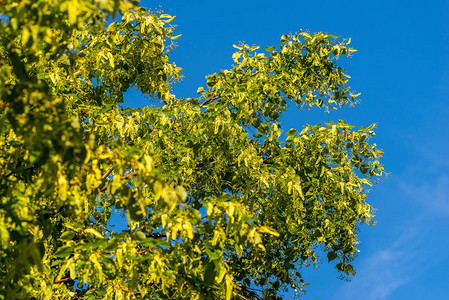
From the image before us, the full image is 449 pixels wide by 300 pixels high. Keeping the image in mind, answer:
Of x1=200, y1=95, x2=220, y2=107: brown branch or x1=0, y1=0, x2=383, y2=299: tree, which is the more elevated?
x1=200, y1=95, x2=220, y2=107: brown branch

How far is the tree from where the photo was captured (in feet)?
13.8

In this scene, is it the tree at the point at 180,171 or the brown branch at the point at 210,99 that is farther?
the brown branch at the point at 210,99

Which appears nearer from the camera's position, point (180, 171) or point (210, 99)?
point (180, 171)

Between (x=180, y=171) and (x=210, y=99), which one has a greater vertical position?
(x=210, y=99)

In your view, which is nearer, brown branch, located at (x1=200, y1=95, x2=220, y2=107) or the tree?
the tree

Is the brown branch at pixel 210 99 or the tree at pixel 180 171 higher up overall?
the brown branch at pixel 210 99

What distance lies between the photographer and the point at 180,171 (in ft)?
22.0

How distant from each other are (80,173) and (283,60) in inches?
188

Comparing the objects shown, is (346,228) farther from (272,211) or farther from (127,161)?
(127,161)

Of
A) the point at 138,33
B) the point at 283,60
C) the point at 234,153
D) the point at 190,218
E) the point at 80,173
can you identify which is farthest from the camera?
the point at 283,60

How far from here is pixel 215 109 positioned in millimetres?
6859

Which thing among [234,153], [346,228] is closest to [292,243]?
[346,228]

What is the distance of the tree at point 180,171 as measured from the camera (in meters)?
4.19

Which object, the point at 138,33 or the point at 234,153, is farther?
the point at 138,33
